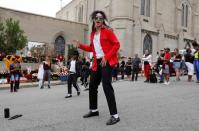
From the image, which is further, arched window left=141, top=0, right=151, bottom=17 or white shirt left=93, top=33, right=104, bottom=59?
arched window left=141, top=0, right=151, bottom=17

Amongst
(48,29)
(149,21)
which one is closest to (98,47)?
(48,29)

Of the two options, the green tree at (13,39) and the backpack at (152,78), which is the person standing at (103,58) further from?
the green tree at (13,39)

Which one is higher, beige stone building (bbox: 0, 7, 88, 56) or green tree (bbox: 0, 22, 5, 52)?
beige stone building (bbox: 0, 7, 88, 56)

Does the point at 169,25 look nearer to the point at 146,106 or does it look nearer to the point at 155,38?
the point at 155,38

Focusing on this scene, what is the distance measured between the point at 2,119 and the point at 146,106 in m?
3.17

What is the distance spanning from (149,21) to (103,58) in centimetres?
4335

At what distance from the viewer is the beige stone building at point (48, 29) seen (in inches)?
1636

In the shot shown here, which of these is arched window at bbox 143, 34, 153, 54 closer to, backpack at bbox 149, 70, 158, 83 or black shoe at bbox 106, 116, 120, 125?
backpack at bbox 149, 70, 158, 83

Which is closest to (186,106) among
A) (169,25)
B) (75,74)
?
(75,74)

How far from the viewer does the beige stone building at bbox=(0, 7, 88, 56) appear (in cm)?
4156

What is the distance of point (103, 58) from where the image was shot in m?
6.08

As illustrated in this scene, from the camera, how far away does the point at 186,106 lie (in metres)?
7.97

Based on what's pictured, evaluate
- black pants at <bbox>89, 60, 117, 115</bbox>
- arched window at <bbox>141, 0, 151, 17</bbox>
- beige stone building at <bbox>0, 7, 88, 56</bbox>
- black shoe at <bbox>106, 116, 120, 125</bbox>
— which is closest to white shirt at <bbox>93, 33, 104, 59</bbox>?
black pants at <bbox>89, 60, 117, 115</bbox>

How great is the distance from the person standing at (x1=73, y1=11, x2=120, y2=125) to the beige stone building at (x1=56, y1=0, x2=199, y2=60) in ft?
105
